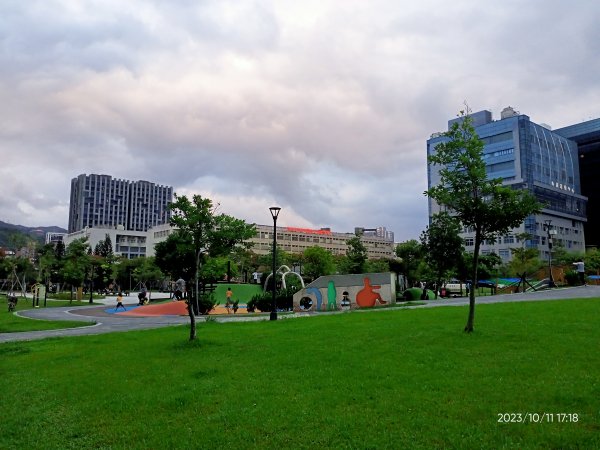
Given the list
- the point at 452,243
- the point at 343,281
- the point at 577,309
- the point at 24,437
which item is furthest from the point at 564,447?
the point at 452,243

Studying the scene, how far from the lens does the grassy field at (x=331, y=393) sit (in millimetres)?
5797

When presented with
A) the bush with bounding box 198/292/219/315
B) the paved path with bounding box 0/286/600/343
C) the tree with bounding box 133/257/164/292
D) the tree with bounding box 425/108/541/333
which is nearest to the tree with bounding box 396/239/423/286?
the paved path with bounding box 0/286/600/343

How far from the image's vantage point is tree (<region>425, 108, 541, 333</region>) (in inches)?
500

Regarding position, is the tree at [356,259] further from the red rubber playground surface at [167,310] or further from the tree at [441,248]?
the red rubber playground surface at [167,310]

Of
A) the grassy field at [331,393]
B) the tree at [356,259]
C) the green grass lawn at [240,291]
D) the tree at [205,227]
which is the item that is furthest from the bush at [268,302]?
the tree at [356,259]

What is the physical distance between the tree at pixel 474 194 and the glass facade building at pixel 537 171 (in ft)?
296

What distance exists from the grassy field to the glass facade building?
93.3 metres

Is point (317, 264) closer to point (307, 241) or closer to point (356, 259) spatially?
point (356, 259)

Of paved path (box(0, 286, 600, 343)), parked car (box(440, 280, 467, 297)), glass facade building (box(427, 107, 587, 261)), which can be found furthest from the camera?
glass facade building (box(427, 107, 587, 261))

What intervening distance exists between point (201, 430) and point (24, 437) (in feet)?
8.30

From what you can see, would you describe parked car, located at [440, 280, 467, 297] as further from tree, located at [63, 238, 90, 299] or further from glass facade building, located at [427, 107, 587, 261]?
tree, located at [63, 238, 90, 299]

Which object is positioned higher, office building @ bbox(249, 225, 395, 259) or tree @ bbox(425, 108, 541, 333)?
office building @ bbox(249, 225, 395, 259)

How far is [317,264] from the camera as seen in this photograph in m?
82.4

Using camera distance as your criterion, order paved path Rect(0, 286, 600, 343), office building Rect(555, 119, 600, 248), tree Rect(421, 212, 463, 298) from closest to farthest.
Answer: paved path Rect(0, 286, 600, 343), tree Rect(421, 212, 463, 298), office building Rect(555, 119, 600, 248)
